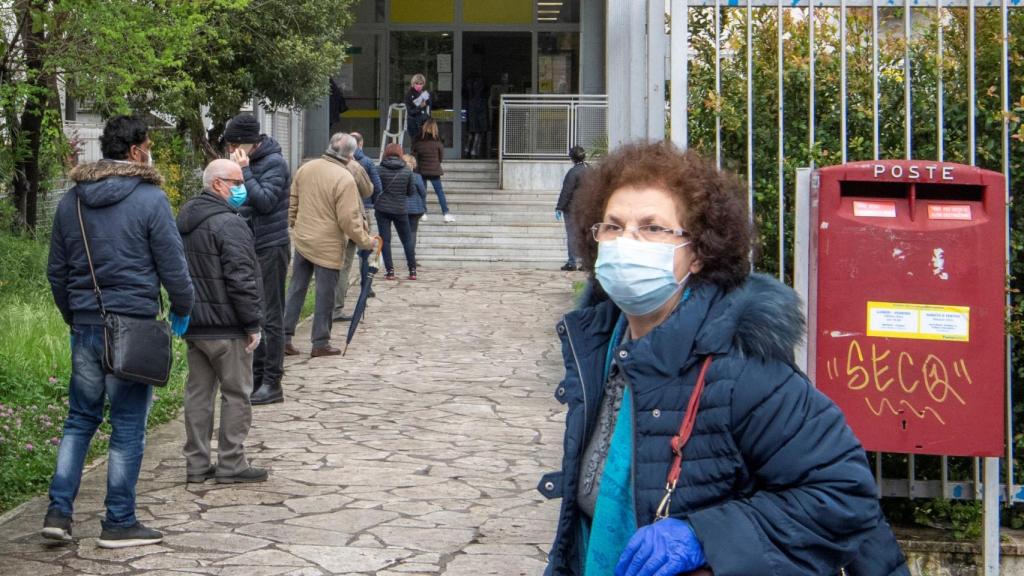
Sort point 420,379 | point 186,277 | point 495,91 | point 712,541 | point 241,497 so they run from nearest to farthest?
point 712,541 < point 186,277 < point 241,497 < point 420,379 < point 495,91

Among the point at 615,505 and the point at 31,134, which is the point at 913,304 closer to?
the point at 615,505

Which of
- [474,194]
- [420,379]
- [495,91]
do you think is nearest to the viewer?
[420,379]

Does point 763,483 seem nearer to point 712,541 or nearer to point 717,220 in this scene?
point 712,541

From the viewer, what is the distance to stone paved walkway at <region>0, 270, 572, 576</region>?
20.2 feet

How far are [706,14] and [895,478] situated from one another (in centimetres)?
223

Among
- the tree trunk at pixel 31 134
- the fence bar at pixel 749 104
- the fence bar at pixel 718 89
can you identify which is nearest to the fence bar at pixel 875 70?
the fence bar at pixel 749 104

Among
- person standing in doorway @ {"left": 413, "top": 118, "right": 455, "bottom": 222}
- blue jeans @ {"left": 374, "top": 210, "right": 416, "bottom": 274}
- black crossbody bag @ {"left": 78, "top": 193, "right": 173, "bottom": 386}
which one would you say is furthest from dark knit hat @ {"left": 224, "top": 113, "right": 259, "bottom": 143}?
person standing in doorway @ {"left": 413, "top": 118, "right": 455, "bottom": 222}

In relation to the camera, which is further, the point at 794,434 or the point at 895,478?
the point at 895,478

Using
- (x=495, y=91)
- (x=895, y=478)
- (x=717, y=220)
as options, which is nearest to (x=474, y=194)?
(x=495, y=91)

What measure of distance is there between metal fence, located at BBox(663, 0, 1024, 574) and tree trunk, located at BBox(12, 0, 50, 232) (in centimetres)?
873

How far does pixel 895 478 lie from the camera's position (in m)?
5.83

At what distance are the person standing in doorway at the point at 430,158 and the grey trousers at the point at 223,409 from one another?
15136 mm

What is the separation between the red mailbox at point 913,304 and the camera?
4852mm

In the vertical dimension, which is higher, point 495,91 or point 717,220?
point 495,91
